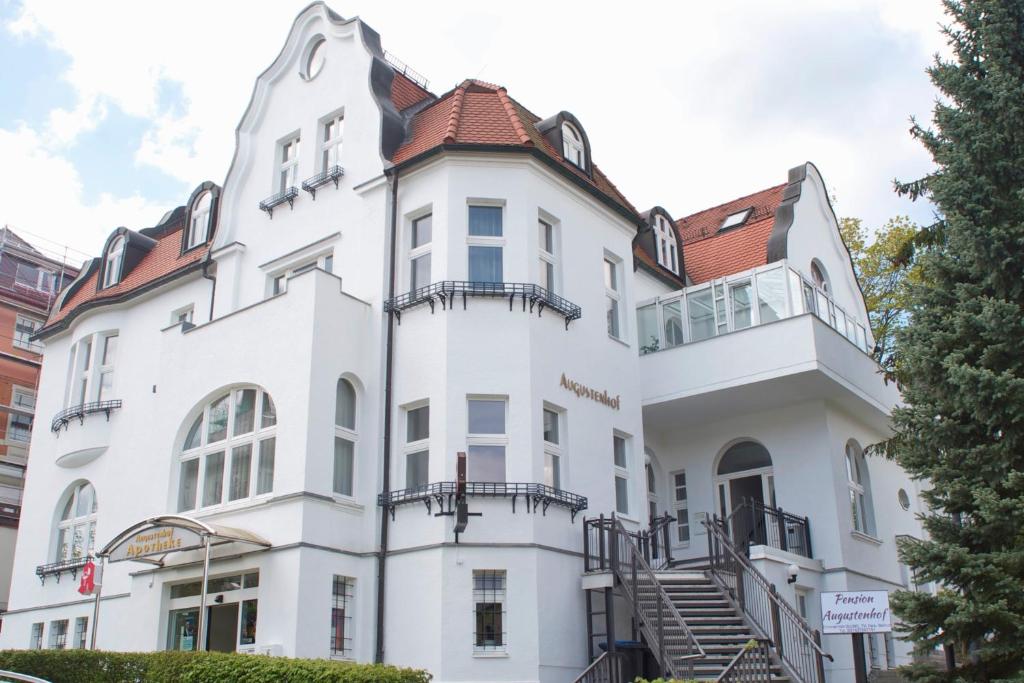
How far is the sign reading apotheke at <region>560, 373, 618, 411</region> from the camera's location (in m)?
18.3

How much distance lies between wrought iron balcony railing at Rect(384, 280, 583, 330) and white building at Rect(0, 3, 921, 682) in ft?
0.16

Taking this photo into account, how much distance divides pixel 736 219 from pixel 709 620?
44.0ft

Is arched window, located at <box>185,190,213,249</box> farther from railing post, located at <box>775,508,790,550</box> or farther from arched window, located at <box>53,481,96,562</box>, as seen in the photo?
Result: railing post, located at <box>775,508,790,550</box>

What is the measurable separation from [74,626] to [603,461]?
11.9 m

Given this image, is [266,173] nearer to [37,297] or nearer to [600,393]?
[600,393]

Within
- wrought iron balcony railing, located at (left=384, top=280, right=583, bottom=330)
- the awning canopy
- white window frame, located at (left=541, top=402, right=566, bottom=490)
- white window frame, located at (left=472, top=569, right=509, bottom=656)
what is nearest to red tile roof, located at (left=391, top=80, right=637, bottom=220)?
wrought iron balcony railing, located at (left=384, top=280, right=583, bottom=330)

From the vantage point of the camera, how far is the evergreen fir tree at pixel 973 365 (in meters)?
12.2

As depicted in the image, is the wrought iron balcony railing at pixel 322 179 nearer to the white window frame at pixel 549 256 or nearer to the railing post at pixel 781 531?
the white window frame at pixel 549 256

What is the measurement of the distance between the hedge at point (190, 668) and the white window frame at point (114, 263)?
11.0 meters

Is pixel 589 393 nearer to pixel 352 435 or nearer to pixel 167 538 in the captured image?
pixel 352 435

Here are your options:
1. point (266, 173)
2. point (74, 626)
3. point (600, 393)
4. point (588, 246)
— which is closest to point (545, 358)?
point (600, 393)

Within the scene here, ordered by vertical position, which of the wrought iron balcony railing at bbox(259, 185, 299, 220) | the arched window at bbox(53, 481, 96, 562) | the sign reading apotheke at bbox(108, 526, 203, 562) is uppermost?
the wrought iron balcony railing at bbox(259, 185, 299, 220)

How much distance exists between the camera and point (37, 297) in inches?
1594

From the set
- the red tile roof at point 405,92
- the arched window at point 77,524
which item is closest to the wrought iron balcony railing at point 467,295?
the red tile roof at point 405,92
